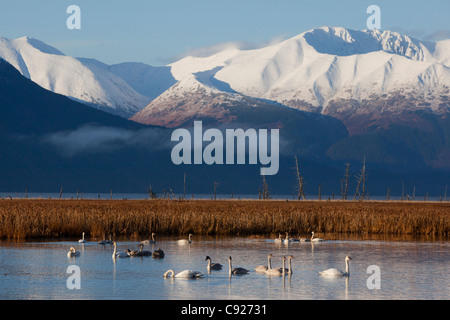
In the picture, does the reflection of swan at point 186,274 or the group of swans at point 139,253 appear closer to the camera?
the reflection of swan at point 186,274

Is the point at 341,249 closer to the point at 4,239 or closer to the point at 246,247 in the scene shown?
the point at 246,247

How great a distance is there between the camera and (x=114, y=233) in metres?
53.3

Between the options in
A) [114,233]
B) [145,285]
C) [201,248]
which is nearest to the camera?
[145,285]

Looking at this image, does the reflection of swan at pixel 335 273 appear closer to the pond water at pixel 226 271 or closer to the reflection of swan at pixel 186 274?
the pond water at pixel 226 271

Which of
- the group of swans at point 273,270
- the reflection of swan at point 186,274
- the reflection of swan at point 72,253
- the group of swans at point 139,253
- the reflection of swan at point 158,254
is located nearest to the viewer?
the reflection of swan at point 186,274

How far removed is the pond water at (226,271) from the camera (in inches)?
1193

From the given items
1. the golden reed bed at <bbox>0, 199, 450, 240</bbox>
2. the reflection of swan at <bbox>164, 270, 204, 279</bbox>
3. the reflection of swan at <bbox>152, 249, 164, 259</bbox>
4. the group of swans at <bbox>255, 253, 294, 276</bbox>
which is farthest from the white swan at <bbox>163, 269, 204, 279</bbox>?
the golden reed bed at <bbox>0, 199, 450, 240</bbox>

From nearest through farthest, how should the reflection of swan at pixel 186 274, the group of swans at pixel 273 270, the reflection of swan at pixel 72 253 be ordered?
the reflection of swan at pixel 186 274 < the group of swans at pixel 273 270 < the reflection of swan at pixel 72 253

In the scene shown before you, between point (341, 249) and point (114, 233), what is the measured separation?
14573 mm

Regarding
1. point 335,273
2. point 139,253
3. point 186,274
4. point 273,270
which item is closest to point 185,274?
point 186,274

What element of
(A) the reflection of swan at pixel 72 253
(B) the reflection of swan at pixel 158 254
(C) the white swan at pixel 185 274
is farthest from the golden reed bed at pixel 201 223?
(C) the white swan at pixel 185 274

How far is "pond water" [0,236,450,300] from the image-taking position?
30312mm

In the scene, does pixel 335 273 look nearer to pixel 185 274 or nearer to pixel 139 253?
pixel 185 274
